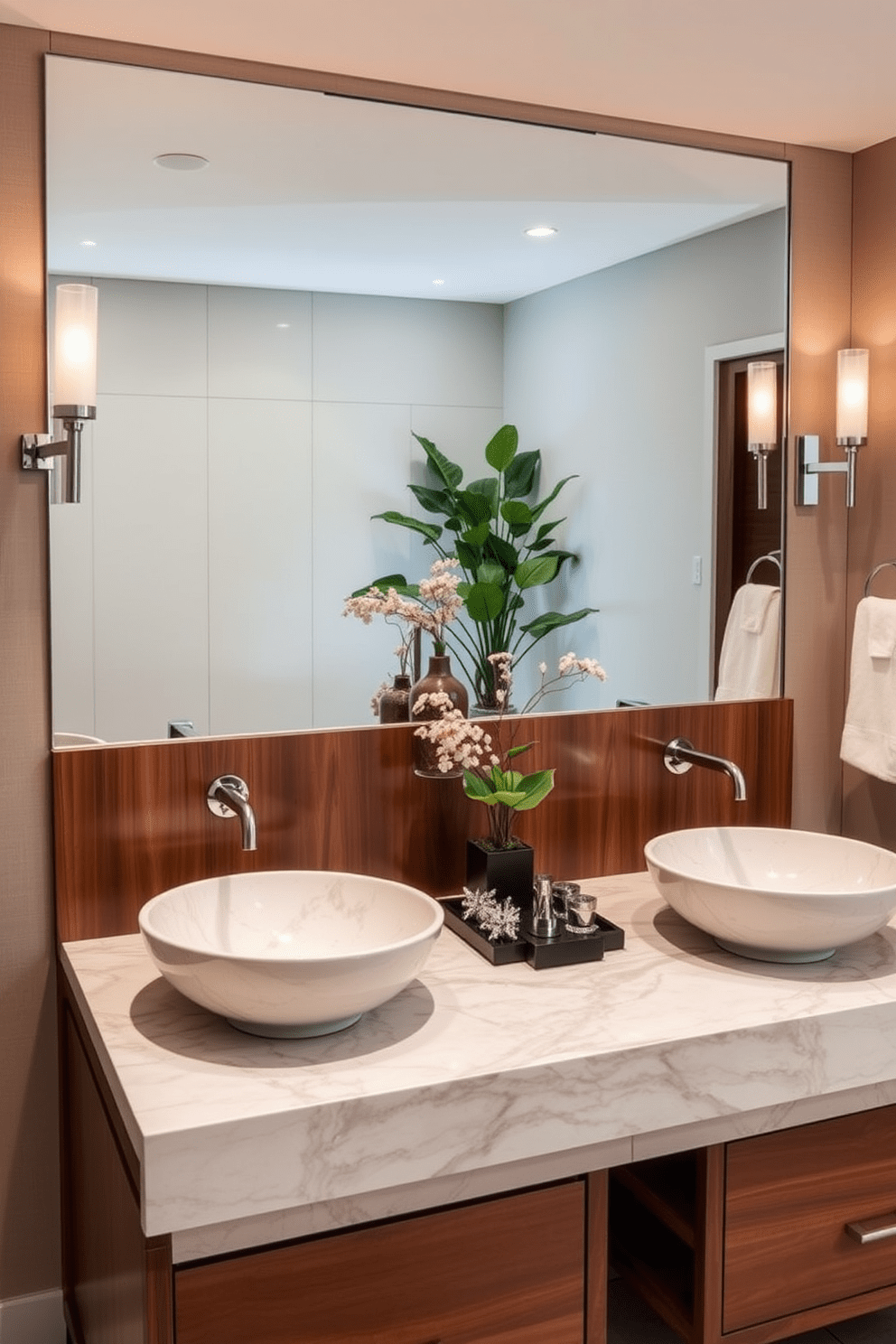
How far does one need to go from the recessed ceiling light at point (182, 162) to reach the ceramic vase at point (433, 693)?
939 mm

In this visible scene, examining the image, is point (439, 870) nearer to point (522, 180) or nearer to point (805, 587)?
point (805, 587)

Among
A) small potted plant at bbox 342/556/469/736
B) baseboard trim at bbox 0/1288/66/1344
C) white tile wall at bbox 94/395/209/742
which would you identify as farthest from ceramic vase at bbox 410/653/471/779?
baseboard trim at bbox 0/1288/66/1344

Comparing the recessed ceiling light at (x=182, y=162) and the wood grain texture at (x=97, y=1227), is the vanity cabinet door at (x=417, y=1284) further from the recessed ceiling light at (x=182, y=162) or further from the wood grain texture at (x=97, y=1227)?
the recessed ceiling light at (x=182, y=162)

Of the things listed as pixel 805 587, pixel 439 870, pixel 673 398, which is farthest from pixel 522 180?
pixel 439 870

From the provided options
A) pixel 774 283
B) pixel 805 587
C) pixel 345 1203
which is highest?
pixel 774 283

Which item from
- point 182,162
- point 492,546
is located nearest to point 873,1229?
point 492,546

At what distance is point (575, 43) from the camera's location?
6.63 feet

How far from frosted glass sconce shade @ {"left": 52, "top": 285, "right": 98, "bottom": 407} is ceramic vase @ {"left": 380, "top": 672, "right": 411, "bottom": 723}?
28.6 inches

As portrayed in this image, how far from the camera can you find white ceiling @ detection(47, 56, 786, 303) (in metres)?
2.03

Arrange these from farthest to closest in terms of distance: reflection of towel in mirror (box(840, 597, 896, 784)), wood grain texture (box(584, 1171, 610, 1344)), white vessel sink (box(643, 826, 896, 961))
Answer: reflection of towel in mirror (box(840, 597, 896, 784)) → white vessel sink (box(643, 826, 896, 961)) → wood grain texture (box(584, 1171, 610, 1344))

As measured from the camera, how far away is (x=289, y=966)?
5.10ft

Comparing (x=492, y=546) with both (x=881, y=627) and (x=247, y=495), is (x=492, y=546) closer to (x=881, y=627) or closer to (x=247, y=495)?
(x=247, y=495)

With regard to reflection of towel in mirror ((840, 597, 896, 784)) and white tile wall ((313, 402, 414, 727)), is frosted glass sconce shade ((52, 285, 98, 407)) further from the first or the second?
reflection of towel in mirror ((840, 597, 896, 784))

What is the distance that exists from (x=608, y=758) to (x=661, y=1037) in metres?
0.82
